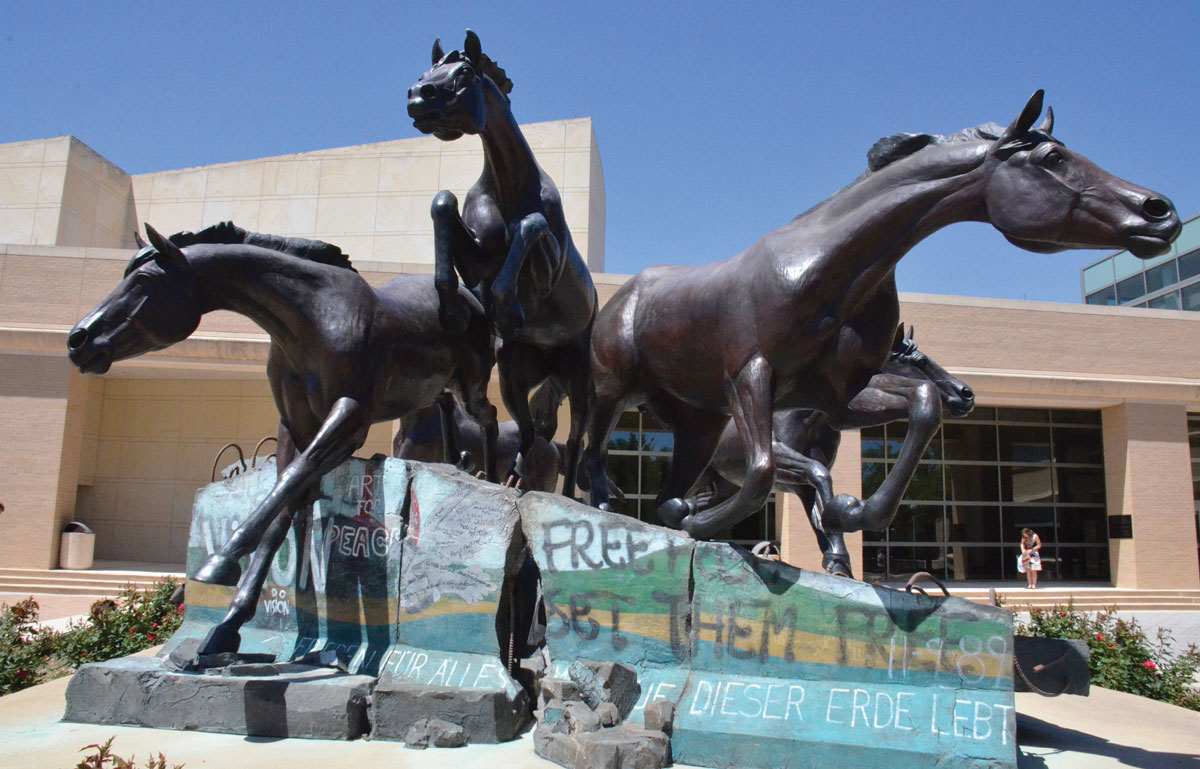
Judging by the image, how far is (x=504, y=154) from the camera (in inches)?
202

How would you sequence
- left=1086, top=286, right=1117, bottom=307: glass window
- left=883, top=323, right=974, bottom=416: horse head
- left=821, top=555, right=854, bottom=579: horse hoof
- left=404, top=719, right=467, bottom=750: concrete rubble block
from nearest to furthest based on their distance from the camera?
left=404, top=719, right=467, bottom=750: concrete rubble block, left=883, top=323, right=974, bottom=416: horse head, left=821, top=555, right=854, bottom=579: horse hoof, left=1086, top=286, right=1117, bottom=307: glass window

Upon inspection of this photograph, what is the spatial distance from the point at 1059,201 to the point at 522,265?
9.38 ft

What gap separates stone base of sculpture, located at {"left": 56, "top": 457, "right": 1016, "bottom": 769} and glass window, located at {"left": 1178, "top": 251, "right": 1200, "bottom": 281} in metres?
41.7

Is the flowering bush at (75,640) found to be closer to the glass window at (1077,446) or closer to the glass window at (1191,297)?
the glass window at (1077,446)

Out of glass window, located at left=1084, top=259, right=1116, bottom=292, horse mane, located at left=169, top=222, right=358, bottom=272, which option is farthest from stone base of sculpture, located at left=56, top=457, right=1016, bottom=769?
glass window, located at left=1084, top=259, right=1116, bottom=292

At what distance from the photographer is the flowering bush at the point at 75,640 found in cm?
658

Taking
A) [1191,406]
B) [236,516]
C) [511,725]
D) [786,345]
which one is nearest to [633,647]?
[511,725]

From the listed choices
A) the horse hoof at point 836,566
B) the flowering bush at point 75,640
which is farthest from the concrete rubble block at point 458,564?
the flowering bush at point 75,640

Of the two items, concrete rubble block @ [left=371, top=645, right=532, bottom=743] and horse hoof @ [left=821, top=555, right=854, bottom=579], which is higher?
horse hoof @ [left=821, top=555, right=854, bottom=579]

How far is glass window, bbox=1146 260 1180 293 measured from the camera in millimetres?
38531

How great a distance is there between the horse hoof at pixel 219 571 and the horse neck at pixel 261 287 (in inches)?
52.6

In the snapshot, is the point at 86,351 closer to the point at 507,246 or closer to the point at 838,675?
the point at 507,246

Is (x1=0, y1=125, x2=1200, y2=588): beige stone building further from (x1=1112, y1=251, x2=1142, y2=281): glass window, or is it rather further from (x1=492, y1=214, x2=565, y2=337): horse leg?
(x1=1112, y1=251, x2=1142, y2=281): glass window

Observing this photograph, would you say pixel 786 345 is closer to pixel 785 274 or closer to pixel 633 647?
pixel 785 274
